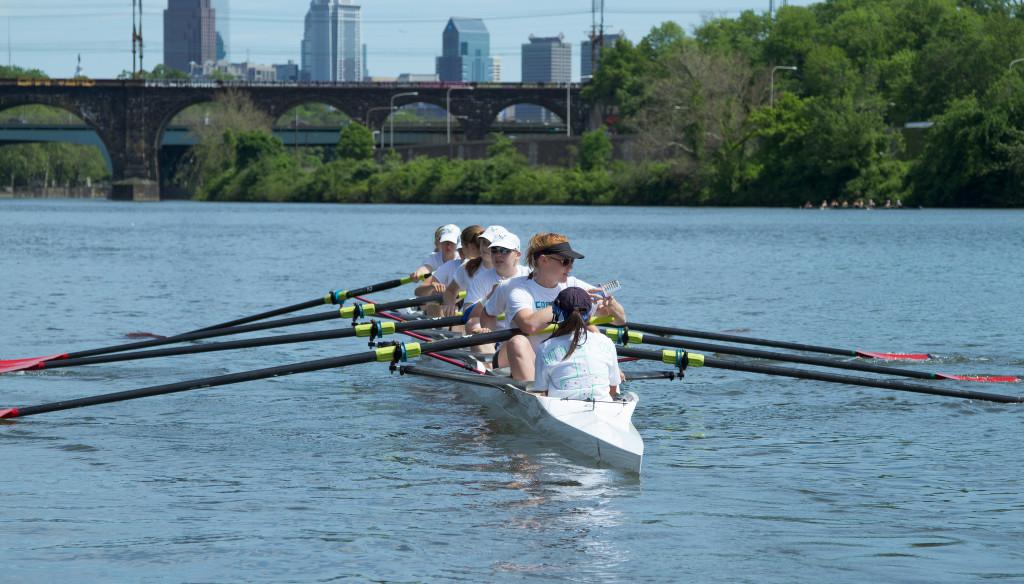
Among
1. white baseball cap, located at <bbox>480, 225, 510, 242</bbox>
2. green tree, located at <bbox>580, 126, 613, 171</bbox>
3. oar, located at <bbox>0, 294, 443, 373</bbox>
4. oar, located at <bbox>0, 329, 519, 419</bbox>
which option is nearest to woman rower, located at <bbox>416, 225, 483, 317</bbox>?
oar, located at <bbox>0, 294, 443, 373</bbox>

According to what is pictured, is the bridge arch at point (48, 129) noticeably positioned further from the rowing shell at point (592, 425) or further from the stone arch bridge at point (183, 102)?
the rowing shell at point (592, 425)

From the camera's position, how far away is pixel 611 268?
1332 inches

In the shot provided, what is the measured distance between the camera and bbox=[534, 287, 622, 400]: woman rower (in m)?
9.77

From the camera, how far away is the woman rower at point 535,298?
10227mm

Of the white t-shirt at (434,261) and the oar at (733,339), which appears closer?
the oar at (733,339)

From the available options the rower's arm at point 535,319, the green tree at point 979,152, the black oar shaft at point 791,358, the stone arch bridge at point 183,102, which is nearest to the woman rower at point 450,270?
the black oar shaft at point 791,358

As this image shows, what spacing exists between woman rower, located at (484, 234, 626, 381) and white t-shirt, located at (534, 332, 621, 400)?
0.51 meters

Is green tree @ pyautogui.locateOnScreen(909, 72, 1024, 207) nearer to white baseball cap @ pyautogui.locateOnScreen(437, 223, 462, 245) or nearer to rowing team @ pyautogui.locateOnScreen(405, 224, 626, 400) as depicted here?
white baseball cap @ pyautogui.locateOnScreen(437, 223, 462, 245)

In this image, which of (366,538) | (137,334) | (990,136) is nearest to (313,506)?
(366,538)

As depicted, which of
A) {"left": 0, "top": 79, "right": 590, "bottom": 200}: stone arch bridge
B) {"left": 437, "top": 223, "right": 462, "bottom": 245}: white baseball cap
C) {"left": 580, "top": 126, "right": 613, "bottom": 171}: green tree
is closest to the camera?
{"left": 437, "top": 223, "right": 462, "bottom": 245}: white baseball cap

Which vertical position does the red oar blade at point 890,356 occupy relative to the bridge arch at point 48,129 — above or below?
below

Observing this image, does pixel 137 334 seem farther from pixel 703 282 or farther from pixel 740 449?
pixel 703 282

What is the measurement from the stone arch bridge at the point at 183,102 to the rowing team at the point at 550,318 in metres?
117

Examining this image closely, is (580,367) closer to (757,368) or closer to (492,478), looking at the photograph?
(492,478)
